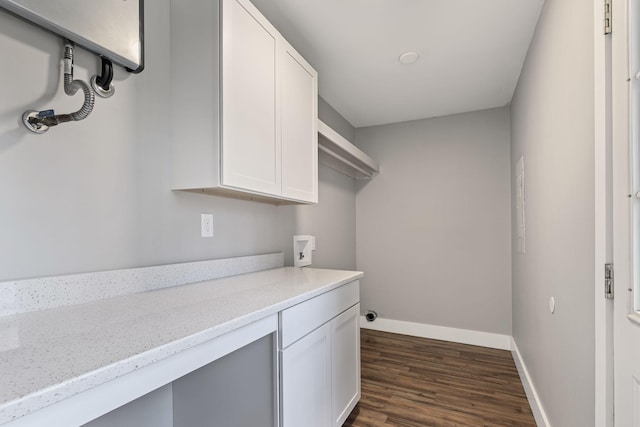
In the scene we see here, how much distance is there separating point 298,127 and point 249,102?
479mm

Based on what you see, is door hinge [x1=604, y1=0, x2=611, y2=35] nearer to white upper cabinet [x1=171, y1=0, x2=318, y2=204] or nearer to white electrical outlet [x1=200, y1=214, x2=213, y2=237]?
white upper cabinet [x1=171, y1=0, x2=318, y2=204]

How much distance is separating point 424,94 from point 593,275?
216 cm

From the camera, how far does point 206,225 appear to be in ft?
5.44

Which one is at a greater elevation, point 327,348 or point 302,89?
point 302,89

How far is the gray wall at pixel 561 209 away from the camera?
112 centimetres

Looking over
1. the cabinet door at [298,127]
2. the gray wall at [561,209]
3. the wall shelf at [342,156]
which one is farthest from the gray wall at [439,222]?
the cabinet door at [298,127]

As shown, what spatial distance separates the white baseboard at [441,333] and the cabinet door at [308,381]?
2027 millimetres

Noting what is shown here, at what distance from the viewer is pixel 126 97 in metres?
1.31

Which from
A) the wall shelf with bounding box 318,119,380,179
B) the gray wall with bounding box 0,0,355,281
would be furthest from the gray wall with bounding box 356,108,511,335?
the gray wall with bounding box 0,0,355,281

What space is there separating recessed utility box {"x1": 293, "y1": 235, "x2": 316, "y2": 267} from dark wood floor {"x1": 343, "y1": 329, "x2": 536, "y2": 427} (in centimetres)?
97

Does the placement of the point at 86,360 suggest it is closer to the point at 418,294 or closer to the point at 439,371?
the point at 439,371

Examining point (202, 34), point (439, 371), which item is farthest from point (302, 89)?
point (439, 371)

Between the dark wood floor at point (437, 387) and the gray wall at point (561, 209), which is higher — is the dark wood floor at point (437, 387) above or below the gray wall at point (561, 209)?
below

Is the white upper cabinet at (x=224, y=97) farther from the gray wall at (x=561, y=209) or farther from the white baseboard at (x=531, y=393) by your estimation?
the white baseboard at (x=531, y=393)
